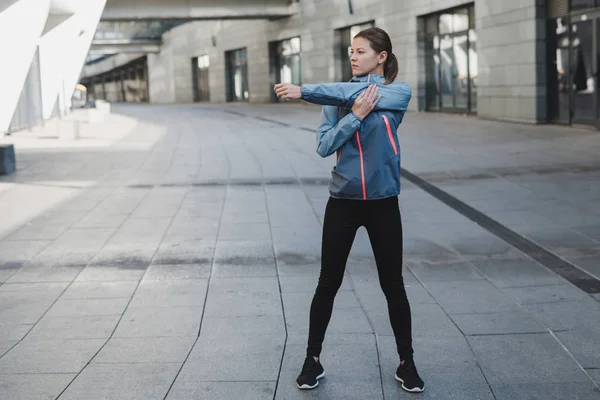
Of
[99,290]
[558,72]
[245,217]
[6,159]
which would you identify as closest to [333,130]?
[99,290]

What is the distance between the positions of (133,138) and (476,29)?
982 centimetres

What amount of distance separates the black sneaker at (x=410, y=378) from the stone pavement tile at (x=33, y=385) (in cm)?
163

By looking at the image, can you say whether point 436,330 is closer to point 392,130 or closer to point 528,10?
point 392,130

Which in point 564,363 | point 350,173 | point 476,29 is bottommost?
point 564,363

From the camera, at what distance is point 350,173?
3.84 m

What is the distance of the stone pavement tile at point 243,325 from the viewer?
16.7 ft

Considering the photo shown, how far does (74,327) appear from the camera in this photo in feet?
17.4

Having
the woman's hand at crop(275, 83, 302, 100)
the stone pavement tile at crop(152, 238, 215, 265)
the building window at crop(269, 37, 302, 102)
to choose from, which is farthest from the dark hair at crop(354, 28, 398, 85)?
the building window at crop(269, 37, 302, 102)

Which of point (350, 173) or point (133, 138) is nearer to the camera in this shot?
point (350, 173)

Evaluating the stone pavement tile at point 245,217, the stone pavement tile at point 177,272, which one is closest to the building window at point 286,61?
the stone pavement tile at point 245,217

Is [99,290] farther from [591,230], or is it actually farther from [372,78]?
[591,230]

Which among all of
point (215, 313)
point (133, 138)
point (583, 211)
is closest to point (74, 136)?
point (133, 138)

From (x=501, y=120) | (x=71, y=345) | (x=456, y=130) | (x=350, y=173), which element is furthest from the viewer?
(x=501, y=120)

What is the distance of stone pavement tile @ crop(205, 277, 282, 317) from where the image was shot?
557 centimetres
